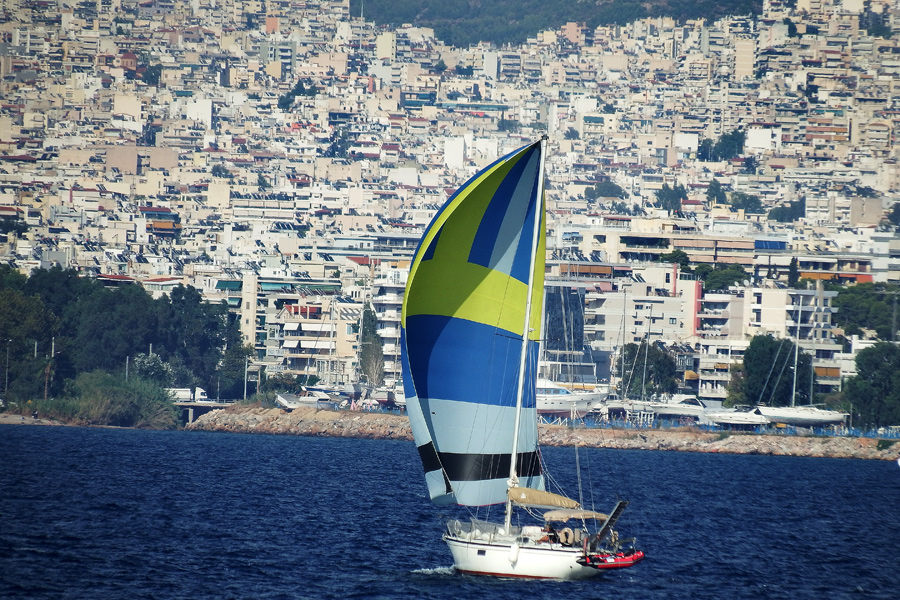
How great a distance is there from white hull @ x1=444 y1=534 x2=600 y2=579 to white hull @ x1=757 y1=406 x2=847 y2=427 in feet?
170

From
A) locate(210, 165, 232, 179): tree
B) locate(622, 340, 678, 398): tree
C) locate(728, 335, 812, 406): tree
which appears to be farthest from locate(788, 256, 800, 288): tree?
locate(210, 165, 232, 179): tree

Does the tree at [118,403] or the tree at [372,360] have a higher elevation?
the tree at [372,360]

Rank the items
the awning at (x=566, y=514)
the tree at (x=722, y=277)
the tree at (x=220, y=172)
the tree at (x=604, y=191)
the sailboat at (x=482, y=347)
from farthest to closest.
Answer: the tree at (x=604, y=191) → the tree at (x=220, y=172) → the tree at (x=722, y=277) → the sailboat at (x=482, y=347) → the awning at (x=566, y=514)

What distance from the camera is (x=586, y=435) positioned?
75.8 meters

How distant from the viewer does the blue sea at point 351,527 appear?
2944 centimetres

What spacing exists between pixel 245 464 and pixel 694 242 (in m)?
64.9

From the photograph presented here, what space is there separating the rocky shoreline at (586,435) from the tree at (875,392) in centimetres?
492

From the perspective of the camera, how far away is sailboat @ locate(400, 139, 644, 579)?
1126 inches

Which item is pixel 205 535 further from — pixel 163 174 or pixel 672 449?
pixel 163 174

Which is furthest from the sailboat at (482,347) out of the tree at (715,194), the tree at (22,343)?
the tree at (715,194)

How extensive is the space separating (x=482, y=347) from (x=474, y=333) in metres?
0.28

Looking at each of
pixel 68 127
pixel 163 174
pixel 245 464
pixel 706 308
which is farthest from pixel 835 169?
pixel 245 464

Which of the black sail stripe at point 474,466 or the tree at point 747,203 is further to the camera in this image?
the tree at point 747,203

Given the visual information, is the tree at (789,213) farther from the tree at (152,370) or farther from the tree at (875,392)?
the tree at (152,370)
